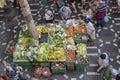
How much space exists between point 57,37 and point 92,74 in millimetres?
2588

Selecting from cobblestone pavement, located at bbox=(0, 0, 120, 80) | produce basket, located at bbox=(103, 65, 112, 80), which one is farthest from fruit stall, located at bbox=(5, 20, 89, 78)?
produce basket, located at bbox=(103, 65, 112, 80)

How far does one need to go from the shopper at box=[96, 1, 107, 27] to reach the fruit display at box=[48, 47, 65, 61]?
329 centimetres

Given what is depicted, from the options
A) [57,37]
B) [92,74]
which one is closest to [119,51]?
[92,74]

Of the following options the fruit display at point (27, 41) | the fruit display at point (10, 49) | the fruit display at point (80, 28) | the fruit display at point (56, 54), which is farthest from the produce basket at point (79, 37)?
the fruit display at point (10, 49)

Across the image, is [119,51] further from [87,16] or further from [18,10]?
[18,10]

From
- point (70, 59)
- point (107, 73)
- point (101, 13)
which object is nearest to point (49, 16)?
point (101, 13)

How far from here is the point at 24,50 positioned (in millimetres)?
13289

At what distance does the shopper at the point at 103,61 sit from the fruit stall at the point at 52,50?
0.62 metres

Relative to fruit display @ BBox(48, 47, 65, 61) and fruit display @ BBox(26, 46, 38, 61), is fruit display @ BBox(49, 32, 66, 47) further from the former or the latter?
fruit display @ BBox(26, 46, 38, 61)

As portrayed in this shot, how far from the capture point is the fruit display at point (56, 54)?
42.4ft

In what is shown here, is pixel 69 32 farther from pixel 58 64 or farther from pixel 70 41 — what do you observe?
pixel 58 64

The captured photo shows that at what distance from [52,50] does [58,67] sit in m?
0.91

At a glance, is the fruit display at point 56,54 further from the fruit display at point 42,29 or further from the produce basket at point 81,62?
the fruit display at point 42,29

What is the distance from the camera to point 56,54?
42.8 ft
